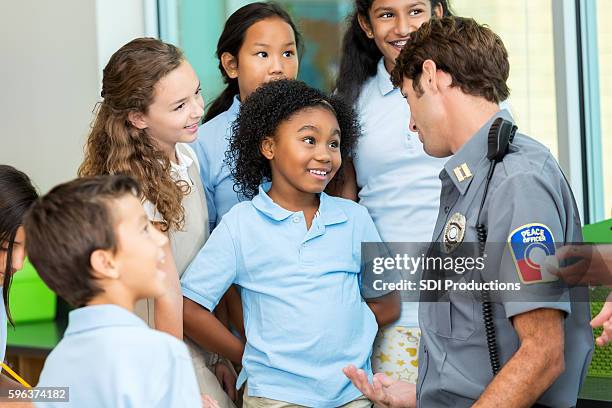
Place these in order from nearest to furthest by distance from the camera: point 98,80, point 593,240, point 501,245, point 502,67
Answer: point 501,245
point 502,67
point 593,240
point 98,80

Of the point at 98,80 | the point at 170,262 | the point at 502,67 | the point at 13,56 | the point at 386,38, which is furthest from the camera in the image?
the point at 13,56

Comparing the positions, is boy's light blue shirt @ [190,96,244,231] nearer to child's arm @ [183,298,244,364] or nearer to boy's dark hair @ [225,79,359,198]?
boy's dark hair @ [225,79,359,198]

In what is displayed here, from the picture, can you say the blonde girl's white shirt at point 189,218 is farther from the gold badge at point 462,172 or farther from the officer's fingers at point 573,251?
the officer's fingers at point 573,251

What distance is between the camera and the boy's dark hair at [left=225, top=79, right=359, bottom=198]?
233cm

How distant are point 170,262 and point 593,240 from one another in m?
0.95

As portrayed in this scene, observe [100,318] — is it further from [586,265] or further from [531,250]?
[586,265]

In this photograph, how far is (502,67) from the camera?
1.80 meters

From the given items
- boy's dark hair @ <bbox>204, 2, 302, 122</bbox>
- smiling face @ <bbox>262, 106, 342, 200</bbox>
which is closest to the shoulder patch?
smiling face @ <bbox>262, 106, 342, 200</bbox>

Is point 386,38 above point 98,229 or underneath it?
above

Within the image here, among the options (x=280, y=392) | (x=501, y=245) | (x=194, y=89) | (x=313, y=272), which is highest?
(x=194, y=89)

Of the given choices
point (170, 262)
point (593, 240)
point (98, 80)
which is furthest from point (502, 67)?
point (98, 80)

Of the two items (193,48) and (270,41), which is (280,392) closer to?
(270,41)

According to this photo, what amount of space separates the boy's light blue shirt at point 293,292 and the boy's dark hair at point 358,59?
0.38 m

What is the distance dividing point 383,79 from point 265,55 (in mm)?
326
